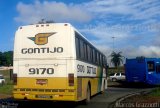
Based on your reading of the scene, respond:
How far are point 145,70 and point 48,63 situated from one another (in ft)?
70.1

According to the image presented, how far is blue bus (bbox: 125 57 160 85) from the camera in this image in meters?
34.9

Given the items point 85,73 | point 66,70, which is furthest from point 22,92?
point 85,73

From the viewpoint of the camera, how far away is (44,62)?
14.8 m

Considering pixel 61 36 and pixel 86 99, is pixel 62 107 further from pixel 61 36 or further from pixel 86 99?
pixel 61 36

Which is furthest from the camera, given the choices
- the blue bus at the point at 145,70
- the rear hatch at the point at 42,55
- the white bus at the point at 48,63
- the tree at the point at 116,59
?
the tree at the point at 116,59

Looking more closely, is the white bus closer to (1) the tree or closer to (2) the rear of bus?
(2) the rear of bus

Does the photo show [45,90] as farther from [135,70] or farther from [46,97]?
[135,70]

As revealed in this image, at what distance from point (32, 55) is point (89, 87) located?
443 cm

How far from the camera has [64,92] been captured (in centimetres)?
1434

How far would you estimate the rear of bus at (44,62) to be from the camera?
14461 millimetres

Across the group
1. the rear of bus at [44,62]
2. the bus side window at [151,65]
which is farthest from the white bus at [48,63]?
the bus side window at [151,65]

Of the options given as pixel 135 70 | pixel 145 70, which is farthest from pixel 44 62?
pixel 135 70

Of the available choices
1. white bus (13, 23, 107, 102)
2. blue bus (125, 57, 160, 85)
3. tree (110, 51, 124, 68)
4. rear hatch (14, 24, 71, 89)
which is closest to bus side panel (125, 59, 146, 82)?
blue bus (125, 57, 160, 85)

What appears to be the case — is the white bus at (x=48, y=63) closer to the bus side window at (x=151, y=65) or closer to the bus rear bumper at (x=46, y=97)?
the bus rear bumper at (x=46, y=97)
